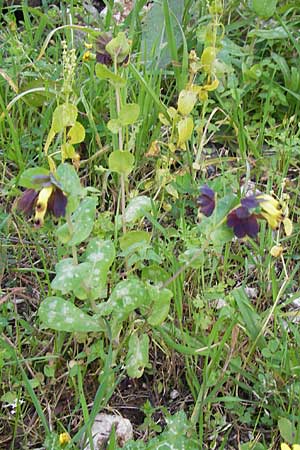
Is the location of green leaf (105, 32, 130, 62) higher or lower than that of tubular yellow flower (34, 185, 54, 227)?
higher

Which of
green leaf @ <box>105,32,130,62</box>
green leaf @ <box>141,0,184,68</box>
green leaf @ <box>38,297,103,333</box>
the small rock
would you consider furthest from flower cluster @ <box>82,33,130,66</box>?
the small rock

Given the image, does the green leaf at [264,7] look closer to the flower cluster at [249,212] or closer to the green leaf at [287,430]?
the flower cluster at [249,212]

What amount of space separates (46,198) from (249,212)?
1.09 ft

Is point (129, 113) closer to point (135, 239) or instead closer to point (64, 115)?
point (64, 115)

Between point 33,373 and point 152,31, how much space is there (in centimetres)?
112

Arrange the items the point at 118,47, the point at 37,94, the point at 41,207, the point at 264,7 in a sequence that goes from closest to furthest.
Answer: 1. the point at 41,207
2. the point at 118,47
3. the point at 37,94
4. the point at 264,7

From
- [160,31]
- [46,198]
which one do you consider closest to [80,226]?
[46,198]

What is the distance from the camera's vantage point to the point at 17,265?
1.70 meters

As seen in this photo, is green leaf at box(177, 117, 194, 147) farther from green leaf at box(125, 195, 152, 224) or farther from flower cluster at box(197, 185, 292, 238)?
flower cluster at box(197, 185, 292, 238)

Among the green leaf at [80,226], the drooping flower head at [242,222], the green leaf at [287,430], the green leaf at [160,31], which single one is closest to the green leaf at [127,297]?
the green leaf at [80,226]

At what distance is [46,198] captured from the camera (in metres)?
1.20

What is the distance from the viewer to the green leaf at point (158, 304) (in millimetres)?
1390

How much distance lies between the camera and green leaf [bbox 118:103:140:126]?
4.63ft

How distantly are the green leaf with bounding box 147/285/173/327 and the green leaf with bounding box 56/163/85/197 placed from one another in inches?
9.0
